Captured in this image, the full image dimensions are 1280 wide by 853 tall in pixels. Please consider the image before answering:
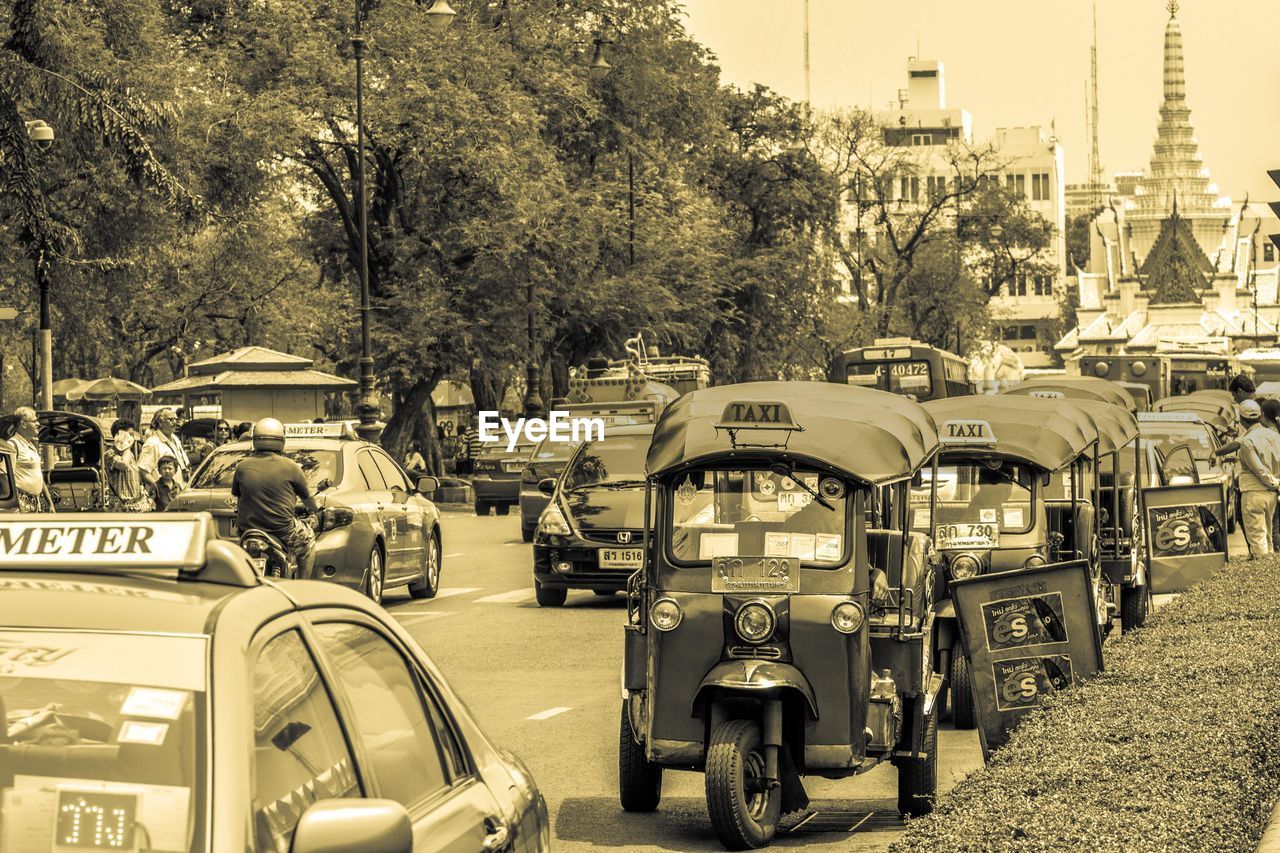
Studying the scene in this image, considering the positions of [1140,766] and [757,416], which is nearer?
[1140,766]

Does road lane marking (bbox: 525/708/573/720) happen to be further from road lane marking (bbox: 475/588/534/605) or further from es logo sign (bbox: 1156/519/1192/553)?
es logo sign (bbox: 1156/519/1192/553)

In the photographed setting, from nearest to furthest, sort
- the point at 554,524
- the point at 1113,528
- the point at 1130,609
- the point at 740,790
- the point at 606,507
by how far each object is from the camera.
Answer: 1. the point at 740,790
2. the point at 1130,609
3. the point at 1113,528
4. the point at 554,524
5. the point at 606,507

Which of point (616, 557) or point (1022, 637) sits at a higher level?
point (1022, 637)

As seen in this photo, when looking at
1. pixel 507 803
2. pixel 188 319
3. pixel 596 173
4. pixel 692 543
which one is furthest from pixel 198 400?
pixel 507 803

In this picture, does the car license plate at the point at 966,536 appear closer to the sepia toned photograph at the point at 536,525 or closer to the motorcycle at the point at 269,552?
the sepia toned photograph at the point at 536,525

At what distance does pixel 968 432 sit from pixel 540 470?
499 inches

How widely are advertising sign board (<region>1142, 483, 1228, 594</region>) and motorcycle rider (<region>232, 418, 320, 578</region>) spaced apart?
7.68 metres

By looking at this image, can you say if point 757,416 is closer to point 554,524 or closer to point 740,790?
Result: point 740,790

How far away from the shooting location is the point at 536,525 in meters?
24.6

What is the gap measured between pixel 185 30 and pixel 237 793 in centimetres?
4564

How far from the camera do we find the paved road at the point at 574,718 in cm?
938

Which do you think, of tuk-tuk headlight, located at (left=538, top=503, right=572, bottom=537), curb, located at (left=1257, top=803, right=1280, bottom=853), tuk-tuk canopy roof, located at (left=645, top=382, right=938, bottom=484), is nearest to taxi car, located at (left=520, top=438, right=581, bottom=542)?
tuk-tuk headlight, located at (left=538, top=503, right=572, bottom=537)

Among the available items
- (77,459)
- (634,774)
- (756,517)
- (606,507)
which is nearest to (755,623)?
(756,517)

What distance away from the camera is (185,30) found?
47000mm
